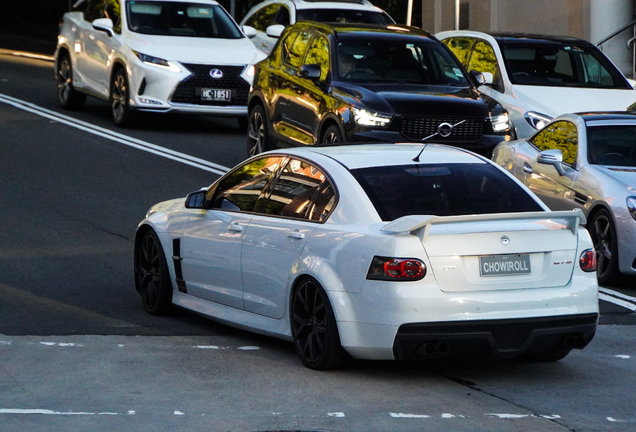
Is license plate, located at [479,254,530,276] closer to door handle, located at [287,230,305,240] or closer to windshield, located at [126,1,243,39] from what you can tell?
door handle, located at [287,230,305,240]

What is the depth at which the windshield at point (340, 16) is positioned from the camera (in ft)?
71.7

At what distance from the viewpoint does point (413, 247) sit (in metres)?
7.25

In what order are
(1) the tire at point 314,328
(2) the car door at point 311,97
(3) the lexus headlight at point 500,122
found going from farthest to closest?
(2) the car door at point 311,97, (3) the lexus headlight at point 500,122, (1) the tire at point 314,328

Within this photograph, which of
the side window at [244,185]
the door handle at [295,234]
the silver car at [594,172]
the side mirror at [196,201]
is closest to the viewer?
the door handle at [295,234]

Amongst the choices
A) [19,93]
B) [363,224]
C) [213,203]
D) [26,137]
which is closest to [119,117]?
[26,137]

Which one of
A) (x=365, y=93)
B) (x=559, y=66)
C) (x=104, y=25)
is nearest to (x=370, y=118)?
(x=365, y=93)

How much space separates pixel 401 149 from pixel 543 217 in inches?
51.6

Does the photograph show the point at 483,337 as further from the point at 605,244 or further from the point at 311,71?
the point at 311,71

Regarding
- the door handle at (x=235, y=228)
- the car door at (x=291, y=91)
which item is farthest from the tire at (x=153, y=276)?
the car door at (x=291, y=91)

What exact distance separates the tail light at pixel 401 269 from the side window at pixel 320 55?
7847 mm

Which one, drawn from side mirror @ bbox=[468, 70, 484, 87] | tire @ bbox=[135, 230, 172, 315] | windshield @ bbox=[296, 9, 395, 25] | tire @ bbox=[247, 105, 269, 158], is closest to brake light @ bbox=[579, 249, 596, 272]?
tire @ bbox=[135, 230, 172, 315]

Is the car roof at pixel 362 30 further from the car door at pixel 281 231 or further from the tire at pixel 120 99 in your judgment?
the car door at pixel 281 231

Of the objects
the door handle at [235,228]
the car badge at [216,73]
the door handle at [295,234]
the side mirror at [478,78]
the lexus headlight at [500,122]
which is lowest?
the lexus headlight at [500,122]

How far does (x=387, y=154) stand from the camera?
8.38 m
